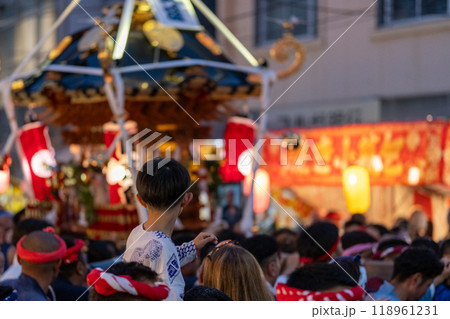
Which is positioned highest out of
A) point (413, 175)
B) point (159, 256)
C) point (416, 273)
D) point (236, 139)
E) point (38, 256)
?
point (236, 139)

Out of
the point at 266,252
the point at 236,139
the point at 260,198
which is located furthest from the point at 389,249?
the point at 260,198

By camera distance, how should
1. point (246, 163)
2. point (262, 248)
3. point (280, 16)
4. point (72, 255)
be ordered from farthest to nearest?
1. point (280, 16)
2. point (246, 163)
3. point (72, 255)
4. point (262, 248)

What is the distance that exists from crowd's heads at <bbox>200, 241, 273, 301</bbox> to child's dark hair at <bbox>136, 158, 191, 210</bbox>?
13.1 inches

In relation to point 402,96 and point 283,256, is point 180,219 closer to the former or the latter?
point 283,256

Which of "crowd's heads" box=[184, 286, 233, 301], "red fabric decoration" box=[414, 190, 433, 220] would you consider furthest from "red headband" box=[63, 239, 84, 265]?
"red fabric decoration" box=[414, 190, 433, 220]

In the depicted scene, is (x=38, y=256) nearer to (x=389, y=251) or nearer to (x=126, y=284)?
(x=126, y=284)

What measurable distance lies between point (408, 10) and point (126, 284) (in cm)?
1100

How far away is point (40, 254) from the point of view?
134 inches

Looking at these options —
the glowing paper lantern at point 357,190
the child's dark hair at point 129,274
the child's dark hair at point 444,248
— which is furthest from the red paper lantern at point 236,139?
the child's dark hair at point 129,274

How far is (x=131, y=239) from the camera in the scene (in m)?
2.99

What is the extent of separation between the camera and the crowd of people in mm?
2520

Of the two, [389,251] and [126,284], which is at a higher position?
[126,284]

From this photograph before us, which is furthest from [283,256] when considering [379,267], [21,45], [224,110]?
[21,45]

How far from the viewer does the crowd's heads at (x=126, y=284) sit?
2.24m
